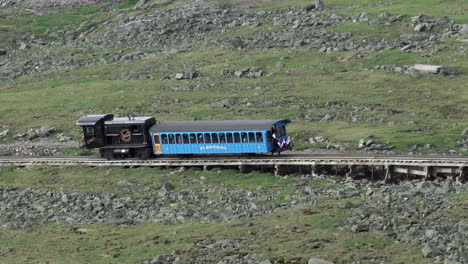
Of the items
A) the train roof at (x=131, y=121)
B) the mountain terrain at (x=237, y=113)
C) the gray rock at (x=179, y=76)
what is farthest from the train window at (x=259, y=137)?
the gray rock at (x=179, y=76)

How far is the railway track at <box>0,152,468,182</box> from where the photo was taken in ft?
219

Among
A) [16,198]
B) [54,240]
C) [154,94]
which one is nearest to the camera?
[54,240]

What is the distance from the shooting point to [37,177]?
80312mm

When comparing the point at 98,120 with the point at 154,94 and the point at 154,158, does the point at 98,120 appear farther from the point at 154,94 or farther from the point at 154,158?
the point at 154,94

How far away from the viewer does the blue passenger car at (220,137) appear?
7475 centimetres

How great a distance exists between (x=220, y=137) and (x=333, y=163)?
1150 centimetres

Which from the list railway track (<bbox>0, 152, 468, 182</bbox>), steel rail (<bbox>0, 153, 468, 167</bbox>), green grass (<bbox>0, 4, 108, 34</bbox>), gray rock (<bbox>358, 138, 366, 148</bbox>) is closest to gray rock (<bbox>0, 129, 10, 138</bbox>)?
steel rail (<bbox>0, 153, 468, 167</bbox>)

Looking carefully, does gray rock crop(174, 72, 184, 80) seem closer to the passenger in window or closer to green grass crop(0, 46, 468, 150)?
green grass crop(0, 46, 468, 150)

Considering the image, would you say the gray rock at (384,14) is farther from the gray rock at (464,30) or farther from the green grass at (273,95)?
the green grass at (273,95)

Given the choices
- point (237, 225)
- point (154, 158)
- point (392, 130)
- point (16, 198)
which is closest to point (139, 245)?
point (237, 225)

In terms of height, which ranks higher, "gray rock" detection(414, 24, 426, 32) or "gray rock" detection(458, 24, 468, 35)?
"gray rock" detection(414, 24, 426, 32)

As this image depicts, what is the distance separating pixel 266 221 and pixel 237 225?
2.01m

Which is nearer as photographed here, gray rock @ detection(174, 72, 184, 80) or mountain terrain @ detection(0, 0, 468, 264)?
mountain terrain @ detection(0, 0, 468, 264)

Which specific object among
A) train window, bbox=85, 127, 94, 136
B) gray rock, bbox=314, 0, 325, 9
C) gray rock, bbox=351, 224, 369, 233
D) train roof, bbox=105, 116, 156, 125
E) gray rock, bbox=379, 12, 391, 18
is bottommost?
gray rock, bbox=351, 224, 369, 233
